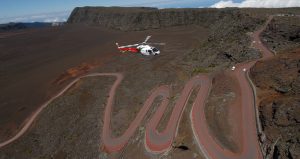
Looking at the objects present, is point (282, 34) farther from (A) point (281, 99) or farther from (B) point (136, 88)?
(B) point (136, 88)

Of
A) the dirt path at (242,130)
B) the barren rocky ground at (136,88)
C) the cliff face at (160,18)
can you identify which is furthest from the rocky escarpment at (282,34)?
the cliff face at (160,18)

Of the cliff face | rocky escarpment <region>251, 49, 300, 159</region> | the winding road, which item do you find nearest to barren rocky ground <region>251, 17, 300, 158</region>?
rocky escarpment <region>251, 49, 300, 159</region>

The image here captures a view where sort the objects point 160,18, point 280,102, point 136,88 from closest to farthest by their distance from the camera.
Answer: point 280,102 → point 136,88 → point 160,18

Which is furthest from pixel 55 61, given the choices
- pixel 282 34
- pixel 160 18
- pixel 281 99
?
pixel 281 99

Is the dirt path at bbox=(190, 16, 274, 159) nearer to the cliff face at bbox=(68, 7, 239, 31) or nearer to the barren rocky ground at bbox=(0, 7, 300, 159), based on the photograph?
the barren rocky ground at bbox=(0, 7, 300, 159)

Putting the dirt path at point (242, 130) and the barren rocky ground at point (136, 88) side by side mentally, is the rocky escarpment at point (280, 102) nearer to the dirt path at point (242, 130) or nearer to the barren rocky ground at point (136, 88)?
the barren rocky ground at point (136, 88)

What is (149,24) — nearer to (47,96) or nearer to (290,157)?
(47,96)

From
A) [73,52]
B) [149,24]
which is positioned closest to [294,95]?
[73,52]

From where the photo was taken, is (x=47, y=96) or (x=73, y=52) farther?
(x=73, y=52)
